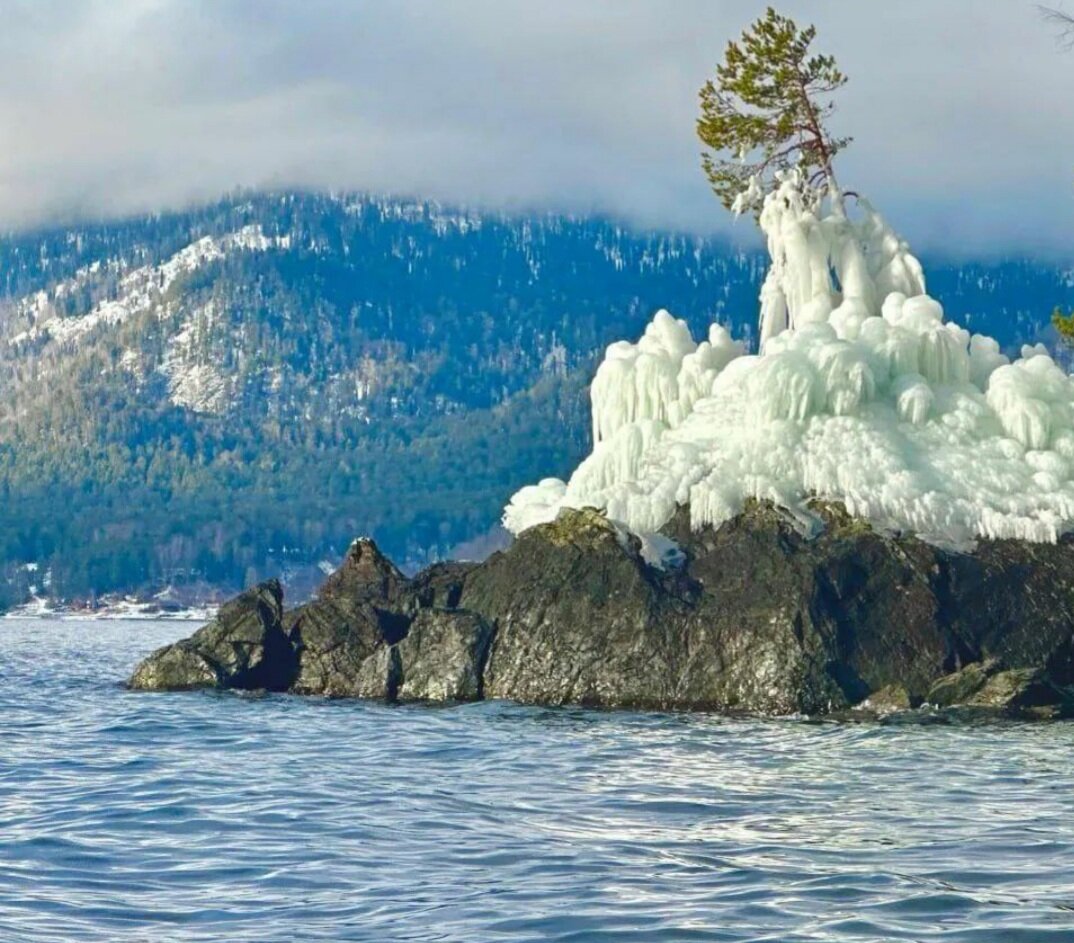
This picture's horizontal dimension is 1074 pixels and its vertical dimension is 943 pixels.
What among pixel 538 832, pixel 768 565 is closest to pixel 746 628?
pixel 768 565

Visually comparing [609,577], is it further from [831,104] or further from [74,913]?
[74,913]

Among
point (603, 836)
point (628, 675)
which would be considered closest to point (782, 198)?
point (628, 675)

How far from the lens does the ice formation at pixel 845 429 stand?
52.6 meters

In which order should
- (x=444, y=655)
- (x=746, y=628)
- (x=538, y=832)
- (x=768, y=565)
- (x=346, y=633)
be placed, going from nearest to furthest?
1. (x=538, y=832)
2. (x=746, y=628)
3. (x=768, y=565)
4. (x=444, y=655)
5. (x=346, y=633)

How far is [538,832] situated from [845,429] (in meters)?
27.5

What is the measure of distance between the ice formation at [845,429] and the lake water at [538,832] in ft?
32.0

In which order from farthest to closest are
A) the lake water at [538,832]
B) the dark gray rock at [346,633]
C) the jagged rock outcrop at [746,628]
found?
the dark gray rock at [346,633] → the jagged rock outcrop at [746,628] → the lake water at [538,832]

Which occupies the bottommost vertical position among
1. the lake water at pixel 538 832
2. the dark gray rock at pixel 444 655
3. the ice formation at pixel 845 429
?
the lake water at pixel 538 832

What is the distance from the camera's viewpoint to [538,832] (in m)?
27.6

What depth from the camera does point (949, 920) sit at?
68.0 ft

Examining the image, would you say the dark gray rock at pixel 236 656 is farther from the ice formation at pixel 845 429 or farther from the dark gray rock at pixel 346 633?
the ice formation at pixel 845 429

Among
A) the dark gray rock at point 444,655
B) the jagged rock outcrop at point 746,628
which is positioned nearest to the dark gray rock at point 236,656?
the jagged rock outcrop at point 746,628

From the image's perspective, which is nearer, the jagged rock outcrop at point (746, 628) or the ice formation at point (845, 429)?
the jagged rock outcrop at point (746, 628)

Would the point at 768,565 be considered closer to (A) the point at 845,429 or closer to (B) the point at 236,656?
(A) the point at 845,429
